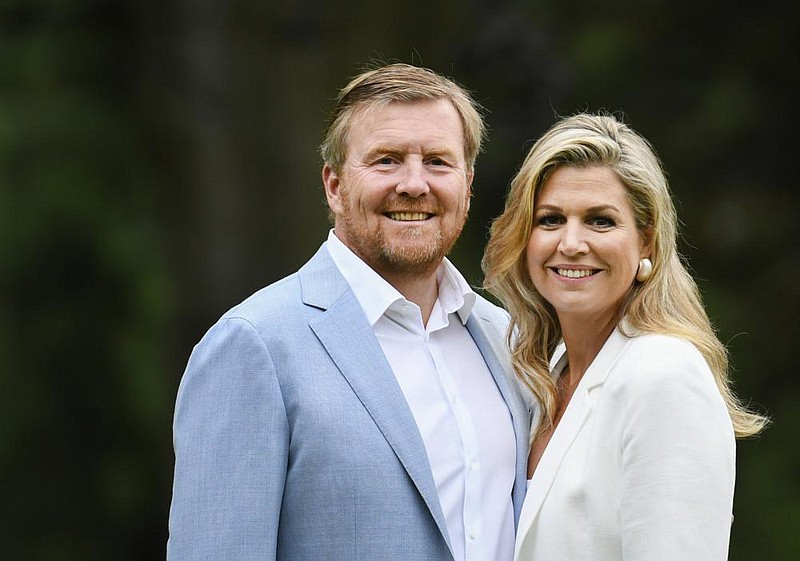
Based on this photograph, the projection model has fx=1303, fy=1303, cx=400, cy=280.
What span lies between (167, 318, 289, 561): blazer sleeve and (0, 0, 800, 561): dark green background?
4.91 meters

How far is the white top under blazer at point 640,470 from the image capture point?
8.89 feet

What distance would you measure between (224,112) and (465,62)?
5.74 ft

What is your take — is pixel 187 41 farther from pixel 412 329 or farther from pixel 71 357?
pixel 412 329

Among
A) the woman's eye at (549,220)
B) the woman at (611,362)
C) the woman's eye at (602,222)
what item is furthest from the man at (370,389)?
the woman's eye at (602,222)

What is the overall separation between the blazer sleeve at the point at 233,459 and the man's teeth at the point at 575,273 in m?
0.75

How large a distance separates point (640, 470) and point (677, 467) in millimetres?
80

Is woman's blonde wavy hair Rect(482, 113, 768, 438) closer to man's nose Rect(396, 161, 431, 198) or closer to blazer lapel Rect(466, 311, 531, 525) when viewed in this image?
blazer lapel Rect(466, 311, 531, 525)

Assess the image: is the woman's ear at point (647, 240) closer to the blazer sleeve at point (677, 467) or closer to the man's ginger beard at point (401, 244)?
the blazer sleeve at point (677, 467)

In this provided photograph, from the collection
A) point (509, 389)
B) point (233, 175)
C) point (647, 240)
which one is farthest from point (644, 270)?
point (233, 175)

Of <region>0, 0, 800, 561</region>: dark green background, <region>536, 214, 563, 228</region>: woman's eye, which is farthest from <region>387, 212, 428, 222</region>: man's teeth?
<region>0, 0, 800, 561</region>: dark green background

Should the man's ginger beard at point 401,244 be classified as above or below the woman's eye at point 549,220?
below

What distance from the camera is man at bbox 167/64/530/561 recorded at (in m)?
2.73

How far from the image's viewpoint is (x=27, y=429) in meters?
9.16

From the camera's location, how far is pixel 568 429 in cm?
299
